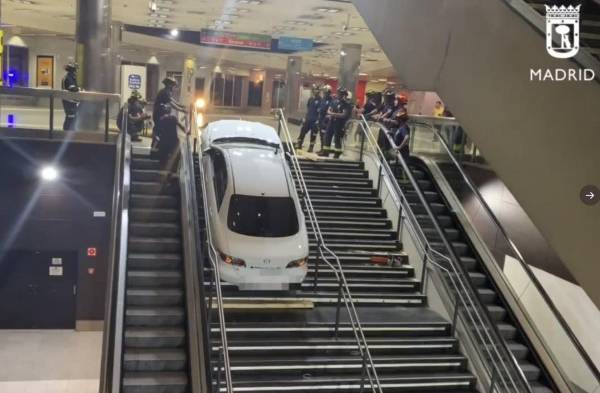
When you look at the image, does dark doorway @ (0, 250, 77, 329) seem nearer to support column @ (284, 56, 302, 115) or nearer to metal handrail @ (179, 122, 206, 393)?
metal handrail @ (179, 122, 206, 393)

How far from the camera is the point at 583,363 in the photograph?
7527 mm

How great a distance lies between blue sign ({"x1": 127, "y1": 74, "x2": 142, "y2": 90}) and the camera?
22781mm

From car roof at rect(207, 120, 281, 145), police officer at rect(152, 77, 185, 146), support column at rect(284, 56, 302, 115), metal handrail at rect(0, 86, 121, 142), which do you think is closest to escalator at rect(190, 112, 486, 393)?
car roof at rect(207, 120, 281, 145)

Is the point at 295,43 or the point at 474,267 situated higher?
the point at 295,43

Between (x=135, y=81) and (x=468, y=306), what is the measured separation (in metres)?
17.8

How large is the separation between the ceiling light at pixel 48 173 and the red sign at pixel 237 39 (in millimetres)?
10030

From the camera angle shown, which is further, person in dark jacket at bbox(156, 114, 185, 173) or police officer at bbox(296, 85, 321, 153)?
police officer at bbox(296, 85, 321, 153)

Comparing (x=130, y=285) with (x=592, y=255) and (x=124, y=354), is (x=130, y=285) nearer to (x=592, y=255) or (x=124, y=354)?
(x=124, y=354)

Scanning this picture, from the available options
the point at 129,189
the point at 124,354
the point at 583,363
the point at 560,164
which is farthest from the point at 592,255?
the point at 129,189

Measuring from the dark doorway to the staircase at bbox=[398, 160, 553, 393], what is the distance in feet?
25.8

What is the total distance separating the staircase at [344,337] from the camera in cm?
779

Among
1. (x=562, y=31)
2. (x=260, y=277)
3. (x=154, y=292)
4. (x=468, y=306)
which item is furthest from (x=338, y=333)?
(x=562, y=31)

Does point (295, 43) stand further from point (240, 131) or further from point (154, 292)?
point (154, 292)

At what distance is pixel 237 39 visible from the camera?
70.6ft
